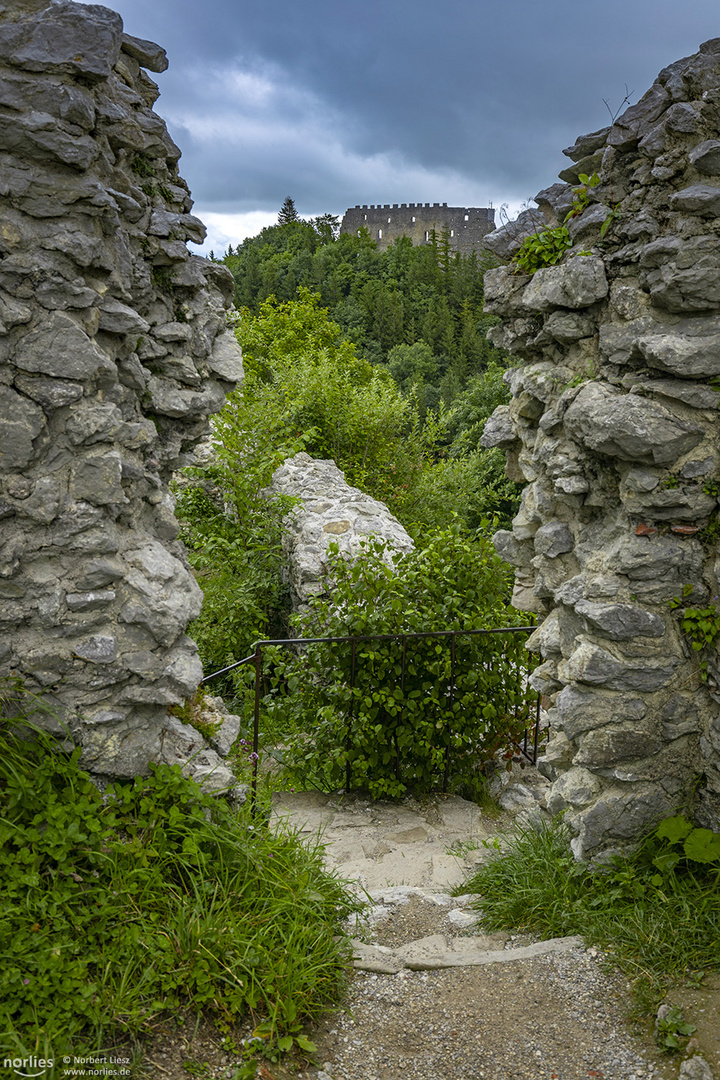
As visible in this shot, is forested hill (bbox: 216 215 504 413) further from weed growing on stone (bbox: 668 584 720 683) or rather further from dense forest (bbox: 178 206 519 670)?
weed growing on stone (bbox: 668 584 720 683)

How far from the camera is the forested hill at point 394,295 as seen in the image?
105ft

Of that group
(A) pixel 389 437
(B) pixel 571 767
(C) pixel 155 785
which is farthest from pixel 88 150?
(A) pixel 389 437

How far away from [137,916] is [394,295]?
3587 cm

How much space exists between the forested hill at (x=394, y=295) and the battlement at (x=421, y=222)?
709cm

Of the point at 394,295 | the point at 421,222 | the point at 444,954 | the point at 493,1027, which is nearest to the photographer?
the point at 493,1027

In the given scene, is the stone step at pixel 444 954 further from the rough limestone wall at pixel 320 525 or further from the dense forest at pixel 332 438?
the rough limestone wall at pixel 320 525

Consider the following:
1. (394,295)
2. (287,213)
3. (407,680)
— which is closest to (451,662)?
(407,680)

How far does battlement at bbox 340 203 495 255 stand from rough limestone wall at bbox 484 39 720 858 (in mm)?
47554

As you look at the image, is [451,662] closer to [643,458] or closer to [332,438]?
[643,458]

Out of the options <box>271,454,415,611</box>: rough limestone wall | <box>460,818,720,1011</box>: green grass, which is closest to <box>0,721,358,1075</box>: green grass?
<box>460,818,720,1011</box>: green grass

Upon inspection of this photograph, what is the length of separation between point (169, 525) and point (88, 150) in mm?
1524

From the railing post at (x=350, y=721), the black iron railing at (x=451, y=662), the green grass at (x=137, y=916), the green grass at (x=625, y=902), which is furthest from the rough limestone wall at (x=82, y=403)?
the railing post at (x=350, y=721)

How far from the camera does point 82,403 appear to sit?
2707 millimetres

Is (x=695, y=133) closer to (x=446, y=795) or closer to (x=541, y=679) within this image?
(x=541, y=679)
